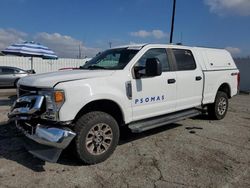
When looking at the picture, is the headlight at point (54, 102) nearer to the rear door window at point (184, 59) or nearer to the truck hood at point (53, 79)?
the truck hood at point (53, 79)

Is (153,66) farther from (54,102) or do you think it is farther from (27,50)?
(27,50)

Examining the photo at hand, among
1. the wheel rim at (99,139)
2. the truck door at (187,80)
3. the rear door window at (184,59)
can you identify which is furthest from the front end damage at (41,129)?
the rear door window at (184,59)

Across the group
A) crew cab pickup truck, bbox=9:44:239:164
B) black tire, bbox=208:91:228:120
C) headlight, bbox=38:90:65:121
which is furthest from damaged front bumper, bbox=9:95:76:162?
black tire, bbox=208:91:228:120

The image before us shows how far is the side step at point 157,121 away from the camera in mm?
4724

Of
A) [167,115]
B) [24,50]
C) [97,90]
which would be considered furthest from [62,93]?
[24,50]

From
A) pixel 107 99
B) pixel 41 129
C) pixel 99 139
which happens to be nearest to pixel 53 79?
A: pixel 41 129

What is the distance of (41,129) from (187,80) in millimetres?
3399

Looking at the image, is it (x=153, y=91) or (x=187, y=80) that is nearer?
(x=153, y=91)

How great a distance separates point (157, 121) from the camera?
513 centimetres

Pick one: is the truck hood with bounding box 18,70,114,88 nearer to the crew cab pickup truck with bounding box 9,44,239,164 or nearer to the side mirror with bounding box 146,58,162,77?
the crew cab pickup truck with bounding box 9,44,239,164

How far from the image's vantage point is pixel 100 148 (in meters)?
4.23

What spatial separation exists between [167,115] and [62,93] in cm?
261

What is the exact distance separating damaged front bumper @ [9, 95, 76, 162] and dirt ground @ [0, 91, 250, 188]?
289 millimetres

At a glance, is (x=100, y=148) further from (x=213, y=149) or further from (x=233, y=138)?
(x=233, y=138)
